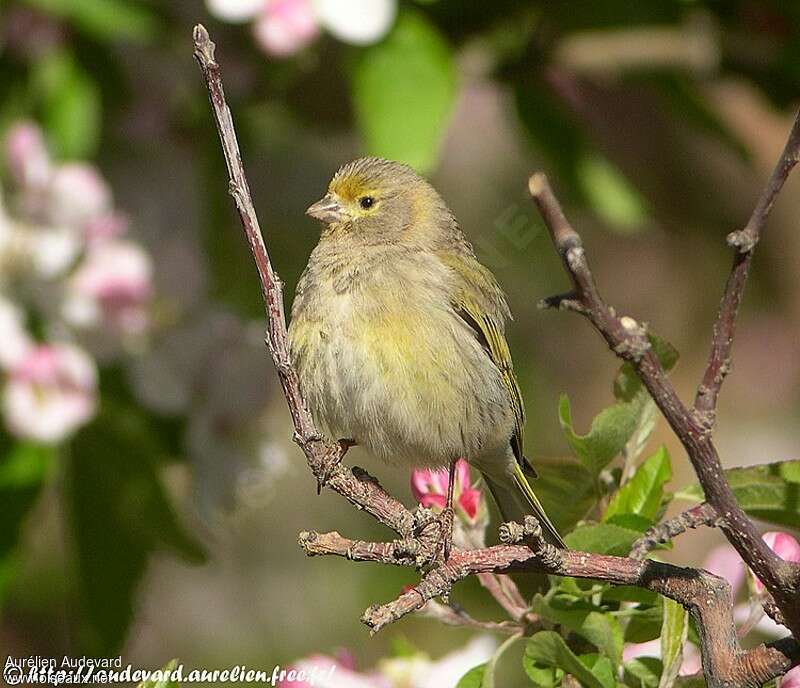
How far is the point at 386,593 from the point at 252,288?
1588mm

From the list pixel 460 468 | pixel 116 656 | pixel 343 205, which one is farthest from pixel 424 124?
pixel 116 656

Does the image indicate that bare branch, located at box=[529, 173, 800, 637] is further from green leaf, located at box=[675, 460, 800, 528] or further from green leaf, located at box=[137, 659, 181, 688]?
green leaf, located at box=[137, 659, 181, 688]

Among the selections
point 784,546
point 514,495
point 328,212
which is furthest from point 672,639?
point 328,212

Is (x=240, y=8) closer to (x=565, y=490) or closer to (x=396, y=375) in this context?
(x=396, y=375)

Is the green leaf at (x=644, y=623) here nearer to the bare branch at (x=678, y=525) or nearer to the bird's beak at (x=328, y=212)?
the bare branch at (x=678, y=525)

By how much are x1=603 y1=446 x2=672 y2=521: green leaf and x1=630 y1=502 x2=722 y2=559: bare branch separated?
0.28 meters

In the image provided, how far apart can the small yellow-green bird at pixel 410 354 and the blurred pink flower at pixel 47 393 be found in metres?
0.50

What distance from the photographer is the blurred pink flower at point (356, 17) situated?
9.09 ft

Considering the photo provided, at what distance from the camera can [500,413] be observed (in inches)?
99.3

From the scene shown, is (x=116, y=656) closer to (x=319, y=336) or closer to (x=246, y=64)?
(x=319, y=336)

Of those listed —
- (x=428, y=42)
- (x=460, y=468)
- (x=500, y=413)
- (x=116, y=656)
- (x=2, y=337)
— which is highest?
(x=428, y=42)

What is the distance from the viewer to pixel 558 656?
167cm

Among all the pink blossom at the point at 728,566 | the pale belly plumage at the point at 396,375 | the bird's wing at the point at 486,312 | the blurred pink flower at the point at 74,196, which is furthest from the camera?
the blurred pink flower at the point at 74,196

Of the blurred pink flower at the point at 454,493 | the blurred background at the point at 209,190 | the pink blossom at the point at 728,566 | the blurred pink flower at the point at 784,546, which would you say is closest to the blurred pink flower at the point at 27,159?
the blurred background at the point at 209,190
